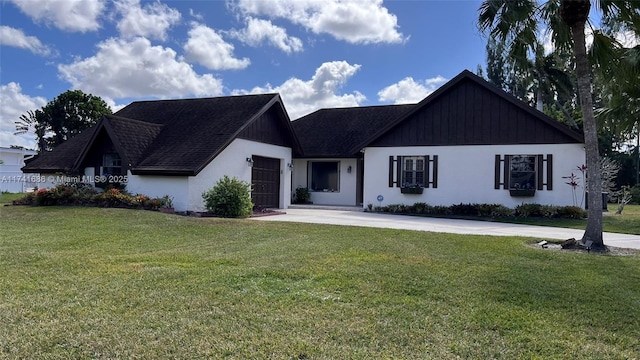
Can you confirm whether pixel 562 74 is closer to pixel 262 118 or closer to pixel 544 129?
pixel 544 129

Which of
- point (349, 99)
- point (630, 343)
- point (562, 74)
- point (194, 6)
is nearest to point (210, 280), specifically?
point (630, 343)

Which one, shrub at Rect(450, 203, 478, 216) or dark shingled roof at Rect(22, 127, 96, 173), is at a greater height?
dark shingled roof at Rect(22, 127, 96, 173)

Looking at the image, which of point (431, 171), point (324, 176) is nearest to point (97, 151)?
point (324, 176)

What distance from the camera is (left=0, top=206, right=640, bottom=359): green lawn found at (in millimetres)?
3703

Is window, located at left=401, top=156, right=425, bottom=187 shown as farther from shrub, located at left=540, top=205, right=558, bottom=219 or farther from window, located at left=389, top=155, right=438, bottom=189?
shrub, located at left=540, top=205, right=558, bottom=219

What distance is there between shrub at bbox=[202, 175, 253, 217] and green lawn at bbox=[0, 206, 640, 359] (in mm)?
5436

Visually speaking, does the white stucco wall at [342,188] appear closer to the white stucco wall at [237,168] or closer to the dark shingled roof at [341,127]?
the dark shingled roof at [341,127]

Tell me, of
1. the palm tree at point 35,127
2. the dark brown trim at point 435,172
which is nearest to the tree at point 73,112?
the palm tree at point 35,127

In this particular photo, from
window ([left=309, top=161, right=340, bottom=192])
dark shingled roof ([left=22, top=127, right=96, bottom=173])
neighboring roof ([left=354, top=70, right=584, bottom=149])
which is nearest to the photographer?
neighboring roof ([left=354, top=70, right=584, bottom=149])

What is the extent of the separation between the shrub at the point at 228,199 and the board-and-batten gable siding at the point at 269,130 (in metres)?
3.00

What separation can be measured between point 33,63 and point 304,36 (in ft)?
33.1

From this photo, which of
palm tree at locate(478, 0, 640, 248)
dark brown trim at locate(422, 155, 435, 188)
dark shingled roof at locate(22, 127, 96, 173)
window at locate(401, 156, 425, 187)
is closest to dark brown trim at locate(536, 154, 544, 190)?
dark brown trim at locate(422, 155, 435, 188)

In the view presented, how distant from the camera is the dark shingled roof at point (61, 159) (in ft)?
59.9

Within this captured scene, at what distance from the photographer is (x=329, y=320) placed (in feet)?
14.1
